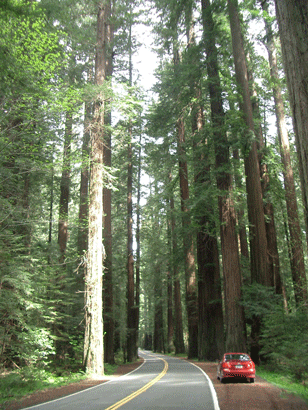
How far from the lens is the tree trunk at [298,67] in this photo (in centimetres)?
376

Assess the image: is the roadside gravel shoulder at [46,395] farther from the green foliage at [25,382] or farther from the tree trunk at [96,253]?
the tree trunk at [96,253]

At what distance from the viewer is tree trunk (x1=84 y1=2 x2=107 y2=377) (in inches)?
566

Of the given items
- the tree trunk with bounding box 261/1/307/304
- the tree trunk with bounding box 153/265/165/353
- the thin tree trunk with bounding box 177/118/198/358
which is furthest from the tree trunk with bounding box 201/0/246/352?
the tree trunk with bounding box 153/265/165/353

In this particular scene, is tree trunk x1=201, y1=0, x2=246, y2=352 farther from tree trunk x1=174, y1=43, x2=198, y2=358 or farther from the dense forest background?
tree trunk x1=174, y1=43, x2=198, y2=358

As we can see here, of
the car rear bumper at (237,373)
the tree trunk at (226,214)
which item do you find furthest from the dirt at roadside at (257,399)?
the tree trunk at (226,214)

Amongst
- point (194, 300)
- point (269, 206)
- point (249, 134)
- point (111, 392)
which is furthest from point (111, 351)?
point (249, 134)

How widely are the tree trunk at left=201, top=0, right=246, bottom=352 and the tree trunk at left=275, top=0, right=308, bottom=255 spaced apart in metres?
11.9

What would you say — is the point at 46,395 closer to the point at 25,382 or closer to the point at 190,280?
the point at 25,382

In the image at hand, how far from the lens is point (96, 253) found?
15.6m

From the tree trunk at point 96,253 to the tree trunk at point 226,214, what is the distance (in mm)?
5623

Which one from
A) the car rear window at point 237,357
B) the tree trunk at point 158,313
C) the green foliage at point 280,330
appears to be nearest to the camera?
the green foliage at point 280,330

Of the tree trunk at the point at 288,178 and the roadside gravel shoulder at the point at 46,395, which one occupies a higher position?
the tree trunk at the point at 288,178

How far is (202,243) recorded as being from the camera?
2084 cm

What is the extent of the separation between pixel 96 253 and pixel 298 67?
13070 millimetres
